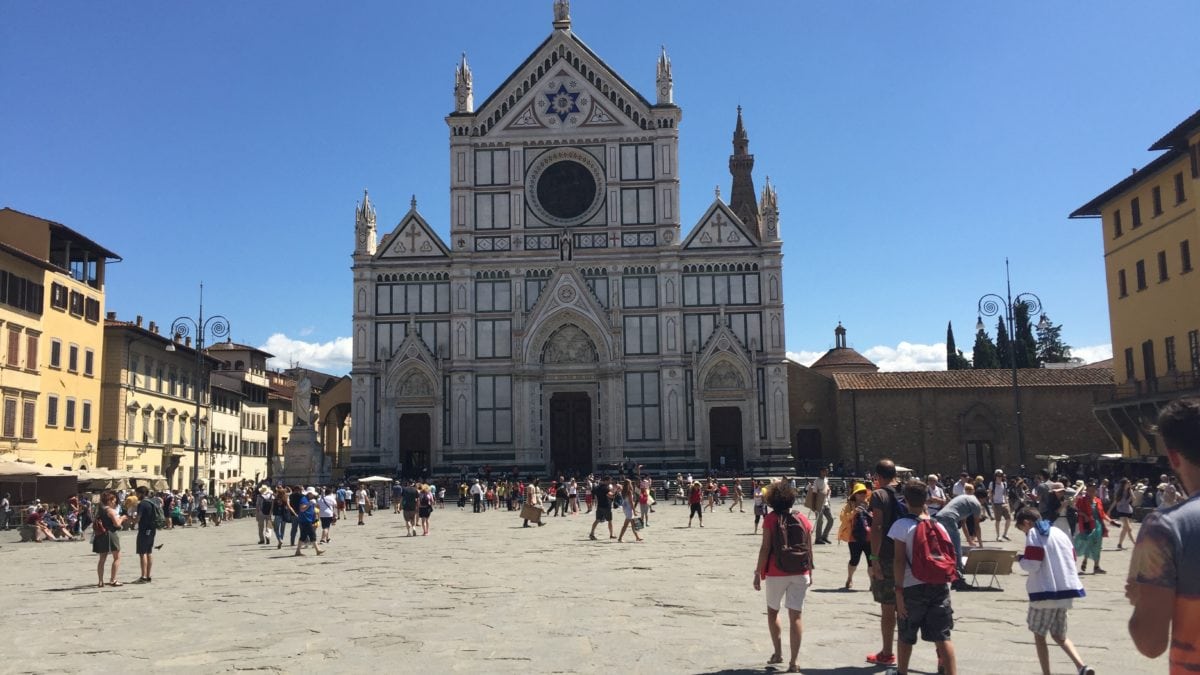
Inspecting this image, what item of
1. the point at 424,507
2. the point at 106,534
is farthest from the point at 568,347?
the point at 106,534

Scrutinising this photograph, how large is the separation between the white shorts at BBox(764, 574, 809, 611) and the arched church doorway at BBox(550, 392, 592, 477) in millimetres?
41180

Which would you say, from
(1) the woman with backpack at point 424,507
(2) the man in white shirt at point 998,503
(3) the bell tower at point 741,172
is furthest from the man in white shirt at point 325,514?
(3) the bell tower at point 741,172

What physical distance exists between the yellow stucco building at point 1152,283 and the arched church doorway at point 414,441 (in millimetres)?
30494

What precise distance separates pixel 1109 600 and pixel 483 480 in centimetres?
3646

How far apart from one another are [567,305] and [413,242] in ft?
28.5

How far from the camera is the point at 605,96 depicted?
51438mm

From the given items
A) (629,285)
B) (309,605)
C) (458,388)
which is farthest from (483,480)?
(309,605)

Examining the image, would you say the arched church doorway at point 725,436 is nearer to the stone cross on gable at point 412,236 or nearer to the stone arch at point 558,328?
the stone arch at point 558,328

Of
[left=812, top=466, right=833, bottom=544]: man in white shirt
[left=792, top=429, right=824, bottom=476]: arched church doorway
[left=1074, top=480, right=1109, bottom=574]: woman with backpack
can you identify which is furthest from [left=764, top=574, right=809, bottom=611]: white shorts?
[left=792, top=429, right=824, bottom=476]: arched church doorway

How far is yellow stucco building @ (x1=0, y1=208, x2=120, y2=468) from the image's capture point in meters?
35.0

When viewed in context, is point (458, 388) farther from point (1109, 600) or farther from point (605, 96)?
point (1109, 600)

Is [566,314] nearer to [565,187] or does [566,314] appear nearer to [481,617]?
[565,187]

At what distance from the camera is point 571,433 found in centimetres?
5006

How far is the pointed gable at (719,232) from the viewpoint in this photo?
50.4 metres
